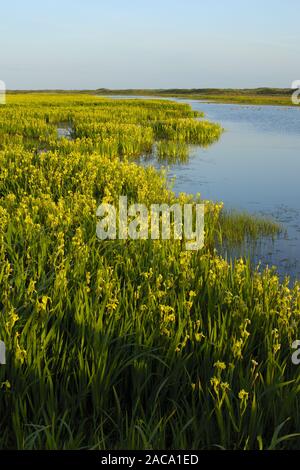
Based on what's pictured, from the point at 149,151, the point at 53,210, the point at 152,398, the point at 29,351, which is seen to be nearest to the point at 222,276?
the point at 152,398

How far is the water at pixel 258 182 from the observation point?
9.06 meters

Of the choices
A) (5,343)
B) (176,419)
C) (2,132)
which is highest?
(2,132)

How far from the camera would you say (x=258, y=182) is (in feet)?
53.6

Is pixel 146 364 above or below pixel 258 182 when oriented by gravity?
below

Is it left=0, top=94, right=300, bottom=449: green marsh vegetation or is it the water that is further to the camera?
the water

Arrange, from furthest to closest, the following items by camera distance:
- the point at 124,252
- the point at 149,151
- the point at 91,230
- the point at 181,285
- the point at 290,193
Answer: the point at 149,151 < the point at 290,193 < the point at 91,230 < the point at 124,252 < the point at 181,285

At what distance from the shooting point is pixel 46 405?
3.44 metres

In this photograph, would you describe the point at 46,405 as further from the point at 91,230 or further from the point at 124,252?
the point at 91,230

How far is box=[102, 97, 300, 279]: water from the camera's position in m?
9.06

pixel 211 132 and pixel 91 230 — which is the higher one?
pixel 211 132

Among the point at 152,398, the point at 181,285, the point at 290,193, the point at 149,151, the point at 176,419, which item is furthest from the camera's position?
the point at 149,151

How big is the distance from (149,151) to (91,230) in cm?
1587

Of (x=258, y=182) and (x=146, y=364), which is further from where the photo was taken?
(x=258, y=182)

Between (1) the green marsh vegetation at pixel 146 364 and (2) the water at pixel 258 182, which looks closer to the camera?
(1) the green marsh vegetation at pixel 146 364
